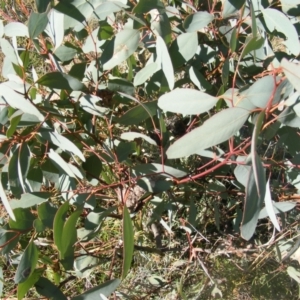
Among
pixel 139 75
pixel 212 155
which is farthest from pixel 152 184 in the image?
pixel 139 75

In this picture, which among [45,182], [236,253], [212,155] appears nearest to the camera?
[212,155]

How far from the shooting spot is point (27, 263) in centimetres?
103

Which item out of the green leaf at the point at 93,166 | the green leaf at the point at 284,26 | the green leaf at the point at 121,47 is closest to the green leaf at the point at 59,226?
the green leaf at the point at 93,166

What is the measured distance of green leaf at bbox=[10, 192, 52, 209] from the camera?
3.41 ft

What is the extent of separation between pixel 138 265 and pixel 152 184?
79 cm

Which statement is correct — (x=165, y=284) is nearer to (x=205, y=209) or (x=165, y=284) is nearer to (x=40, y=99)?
(x=205, y=209)

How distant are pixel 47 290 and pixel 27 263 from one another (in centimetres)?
12

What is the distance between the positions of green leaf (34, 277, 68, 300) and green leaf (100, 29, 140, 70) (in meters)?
0.52

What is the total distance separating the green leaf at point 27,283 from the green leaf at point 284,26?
0.74 meters

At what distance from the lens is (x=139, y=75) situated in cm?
109

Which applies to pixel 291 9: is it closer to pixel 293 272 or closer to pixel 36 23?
pixel 36 23

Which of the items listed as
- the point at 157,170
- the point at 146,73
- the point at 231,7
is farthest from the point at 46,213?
the point at 231,7

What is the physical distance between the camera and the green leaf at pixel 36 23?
870 millimetres

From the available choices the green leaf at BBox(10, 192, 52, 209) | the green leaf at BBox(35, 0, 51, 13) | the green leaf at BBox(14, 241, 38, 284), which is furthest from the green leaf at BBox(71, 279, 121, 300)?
the green leaf at BBox(35, 0, 51, 13)
